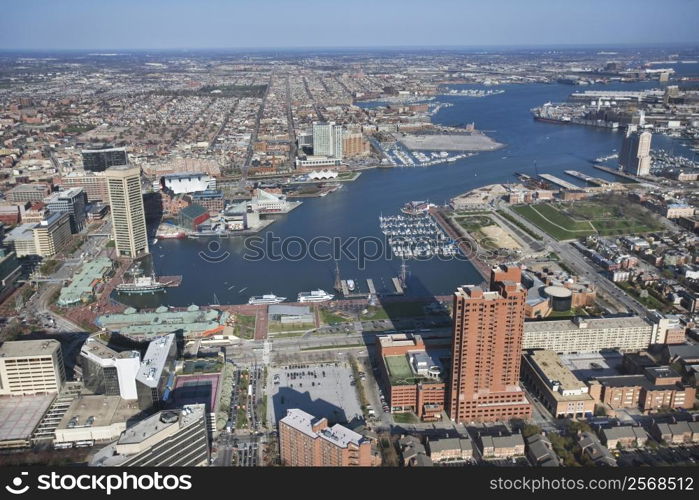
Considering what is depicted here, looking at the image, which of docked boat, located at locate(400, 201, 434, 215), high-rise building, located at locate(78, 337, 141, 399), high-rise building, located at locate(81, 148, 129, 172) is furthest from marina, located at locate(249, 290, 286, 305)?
high-rise building, located at locate(81, 148, 129, 172)

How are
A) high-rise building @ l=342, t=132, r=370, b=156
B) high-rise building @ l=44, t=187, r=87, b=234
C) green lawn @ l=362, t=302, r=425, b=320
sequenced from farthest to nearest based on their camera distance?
high-rise building @ l=342, t=132, r=370, b=156 → high-rise building @ l=44, t=187, r=87, b=234 → green lawn @ l=362, t=302, r=425, b=320

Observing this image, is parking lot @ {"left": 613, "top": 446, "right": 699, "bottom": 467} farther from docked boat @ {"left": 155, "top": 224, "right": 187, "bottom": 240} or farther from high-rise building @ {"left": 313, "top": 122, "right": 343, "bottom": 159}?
high-rise building @ {"left": 313, "top": 122, "right": 343, "bottom": 159}

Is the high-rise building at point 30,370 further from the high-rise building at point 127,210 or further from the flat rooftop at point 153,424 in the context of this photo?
the high-rise building at point 127,210

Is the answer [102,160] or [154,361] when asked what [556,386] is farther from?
[102,160]

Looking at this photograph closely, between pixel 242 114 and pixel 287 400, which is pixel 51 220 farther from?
pixel 242 114

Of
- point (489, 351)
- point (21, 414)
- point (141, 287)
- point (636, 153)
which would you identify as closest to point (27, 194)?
point (141, 287)
